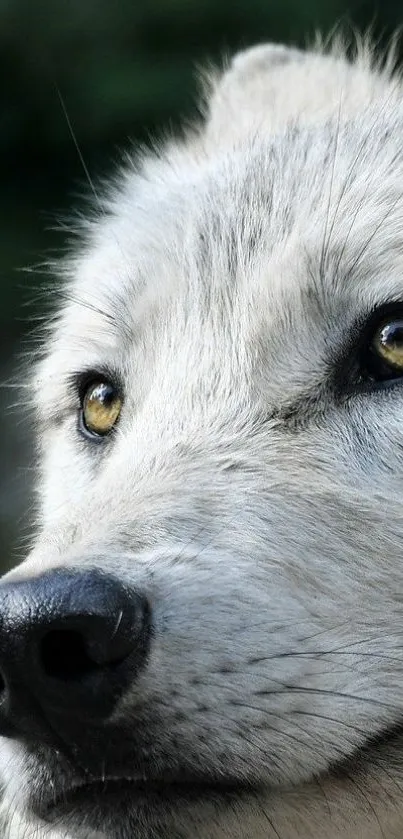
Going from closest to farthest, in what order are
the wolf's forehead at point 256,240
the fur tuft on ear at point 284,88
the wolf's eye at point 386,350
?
the wolf's eye at point 386,350, the wolf's forehead at point 256,240, the fur tuft on ear at point 284,88

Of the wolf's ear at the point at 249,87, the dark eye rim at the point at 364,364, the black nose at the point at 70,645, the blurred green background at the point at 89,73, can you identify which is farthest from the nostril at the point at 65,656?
the blurred green background at the point at 89,73

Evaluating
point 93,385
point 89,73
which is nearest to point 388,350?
point 93,385

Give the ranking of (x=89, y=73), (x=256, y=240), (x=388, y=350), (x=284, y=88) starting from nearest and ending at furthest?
(x=388, y=350)
(x=256, y=240)
(x=284, y=88)
(x=89, y=73)

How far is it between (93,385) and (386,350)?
3.60ft

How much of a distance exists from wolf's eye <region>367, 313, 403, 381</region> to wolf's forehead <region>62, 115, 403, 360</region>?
69mm

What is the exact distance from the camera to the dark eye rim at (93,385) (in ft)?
10.4

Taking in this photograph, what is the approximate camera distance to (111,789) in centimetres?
201

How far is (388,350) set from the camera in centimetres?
250

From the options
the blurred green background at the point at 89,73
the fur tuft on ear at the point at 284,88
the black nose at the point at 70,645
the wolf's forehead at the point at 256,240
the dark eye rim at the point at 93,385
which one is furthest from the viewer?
the blurred green background at the point at 89,73

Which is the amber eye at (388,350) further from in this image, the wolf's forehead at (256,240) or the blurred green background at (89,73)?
the blurred green background at (89,73)

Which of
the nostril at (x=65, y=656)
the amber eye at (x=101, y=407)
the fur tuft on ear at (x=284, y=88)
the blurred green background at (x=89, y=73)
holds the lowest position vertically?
the nostril at (x=65, y=656)

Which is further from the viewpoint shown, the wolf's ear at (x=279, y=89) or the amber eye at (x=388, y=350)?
the wolf's ear at (x=279, y=89)

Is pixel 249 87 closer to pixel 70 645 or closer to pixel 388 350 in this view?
pixel 388 350

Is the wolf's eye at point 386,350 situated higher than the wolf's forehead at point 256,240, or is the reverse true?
the wolf's forehead at point 256,240
